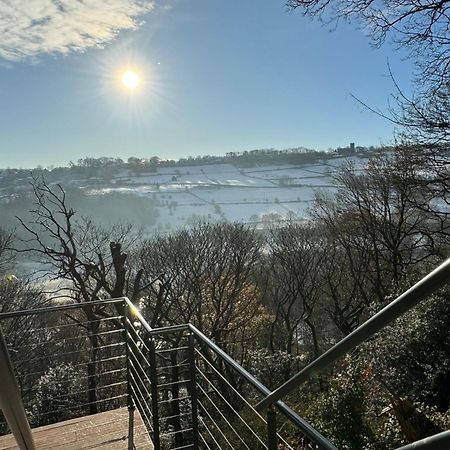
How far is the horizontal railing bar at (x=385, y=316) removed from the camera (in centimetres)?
71

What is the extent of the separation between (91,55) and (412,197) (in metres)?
9.27

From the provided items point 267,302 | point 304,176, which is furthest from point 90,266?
point 304,176

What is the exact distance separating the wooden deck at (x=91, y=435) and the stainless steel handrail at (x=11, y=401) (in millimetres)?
1619

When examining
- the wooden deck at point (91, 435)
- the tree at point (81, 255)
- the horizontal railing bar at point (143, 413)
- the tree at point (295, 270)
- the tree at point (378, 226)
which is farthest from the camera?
the tree at point (295, 270)

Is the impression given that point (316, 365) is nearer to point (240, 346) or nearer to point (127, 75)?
point (127, 75)

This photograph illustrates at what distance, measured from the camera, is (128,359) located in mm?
3521

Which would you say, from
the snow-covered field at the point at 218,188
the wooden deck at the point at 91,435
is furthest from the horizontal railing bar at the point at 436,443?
the snow-covered field at the point at 218,188

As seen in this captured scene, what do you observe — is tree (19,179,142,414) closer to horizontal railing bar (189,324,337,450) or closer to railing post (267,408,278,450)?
horizontal railing bar (189,324,337,450)

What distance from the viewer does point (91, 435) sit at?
3258mm

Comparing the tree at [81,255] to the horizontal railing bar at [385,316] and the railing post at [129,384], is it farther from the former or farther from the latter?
the horizontal railing bar at [385,316]

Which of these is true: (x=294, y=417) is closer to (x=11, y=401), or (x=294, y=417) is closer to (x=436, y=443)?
(x=436, y=443)

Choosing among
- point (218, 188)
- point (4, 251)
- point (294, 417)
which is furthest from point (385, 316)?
point (218, 188)

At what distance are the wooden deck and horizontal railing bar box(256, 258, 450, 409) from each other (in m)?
2.28

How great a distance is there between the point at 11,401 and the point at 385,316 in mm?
1052
